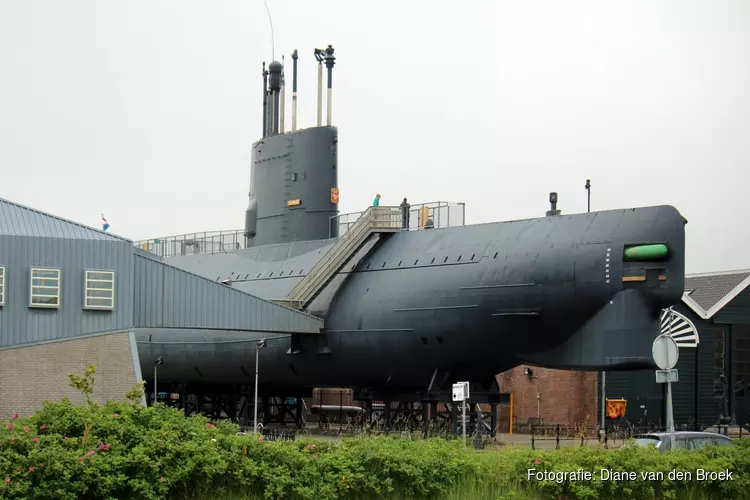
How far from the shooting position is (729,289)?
45.0 m

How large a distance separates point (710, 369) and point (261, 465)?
3414 centimetres

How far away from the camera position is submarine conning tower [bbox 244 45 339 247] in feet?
123

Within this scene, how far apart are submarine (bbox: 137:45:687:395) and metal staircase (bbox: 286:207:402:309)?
5 centimetres

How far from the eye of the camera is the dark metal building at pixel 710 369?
4209cm

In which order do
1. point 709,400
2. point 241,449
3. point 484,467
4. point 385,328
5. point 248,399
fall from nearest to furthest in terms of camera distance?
1. point 241,449
2. point 484,467
3. point 385,328
4. point 248,399
5. point 709,400

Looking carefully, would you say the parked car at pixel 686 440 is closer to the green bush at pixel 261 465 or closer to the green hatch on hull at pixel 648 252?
the green hatch on hull at pixel 648 252

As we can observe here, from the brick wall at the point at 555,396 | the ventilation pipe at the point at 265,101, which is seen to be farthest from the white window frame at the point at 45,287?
the brick wall at the point at 555,396

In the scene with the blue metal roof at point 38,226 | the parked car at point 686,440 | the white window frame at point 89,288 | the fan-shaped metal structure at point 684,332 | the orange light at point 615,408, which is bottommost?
the orange light at point 615,408

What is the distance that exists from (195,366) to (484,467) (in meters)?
25.4

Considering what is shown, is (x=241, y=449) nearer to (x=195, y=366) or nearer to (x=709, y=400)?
(x=195, y=366)

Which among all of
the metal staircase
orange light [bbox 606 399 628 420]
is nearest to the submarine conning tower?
the metal staircase

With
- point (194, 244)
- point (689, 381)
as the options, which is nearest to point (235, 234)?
point (194, 244)

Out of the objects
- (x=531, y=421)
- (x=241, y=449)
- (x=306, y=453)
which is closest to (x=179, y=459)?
(x=241, y=449)

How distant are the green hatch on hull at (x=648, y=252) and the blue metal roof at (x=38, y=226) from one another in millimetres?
12708
